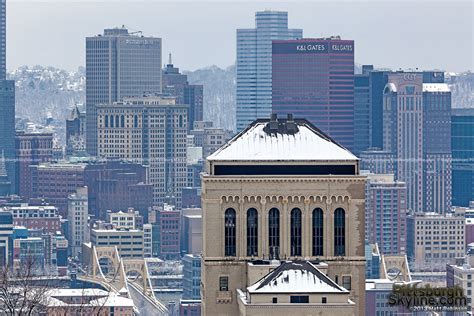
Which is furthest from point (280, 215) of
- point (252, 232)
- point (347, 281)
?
point (347, 281)

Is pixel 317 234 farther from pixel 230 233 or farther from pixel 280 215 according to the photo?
pixel 230 233

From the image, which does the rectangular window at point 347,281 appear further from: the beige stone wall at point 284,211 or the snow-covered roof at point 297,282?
the snow-covered roof at point 297,282

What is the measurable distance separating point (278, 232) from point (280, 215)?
40cm

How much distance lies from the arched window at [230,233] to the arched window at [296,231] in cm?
134

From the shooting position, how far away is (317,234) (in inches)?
2361

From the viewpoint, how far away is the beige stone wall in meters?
59.8

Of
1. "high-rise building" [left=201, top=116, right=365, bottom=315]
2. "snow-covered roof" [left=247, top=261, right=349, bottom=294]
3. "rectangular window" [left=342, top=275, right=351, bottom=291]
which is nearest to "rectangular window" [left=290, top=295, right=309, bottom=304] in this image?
"snow-covered roof" [left=247, top=261, right=349, bottom=294]

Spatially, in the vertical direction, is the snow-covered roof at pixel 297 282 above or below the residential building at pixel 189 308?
above

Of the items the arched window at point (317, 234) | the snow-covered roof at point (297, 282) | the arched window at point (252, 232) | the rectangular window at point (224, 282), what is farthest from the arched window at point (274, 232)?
the snow-covered roof at point (297, 282)

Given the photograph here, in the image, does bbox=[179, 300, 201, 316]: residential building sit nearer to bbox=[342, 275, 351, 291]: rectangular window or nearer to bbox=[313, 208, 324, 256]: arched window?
bbox=[313, 208, 324, 256]: arched window

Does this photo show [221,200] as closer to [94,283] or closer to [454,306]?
[454,306]

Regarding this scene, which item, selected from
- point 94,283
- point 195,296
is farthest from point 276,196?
point 195,296

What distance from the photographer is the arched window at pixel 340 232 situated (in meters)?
60.0

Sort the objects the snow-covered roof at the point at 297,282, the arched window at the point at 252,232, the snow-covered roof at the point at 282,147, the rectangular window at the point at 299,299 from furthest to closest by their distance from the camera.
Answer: the snow-covered roof at the point at 282,147 → the arched window at the point at 252,232 → the snow-covered roof at the point at 297,282 → the rectangular window at the point at 299,299
